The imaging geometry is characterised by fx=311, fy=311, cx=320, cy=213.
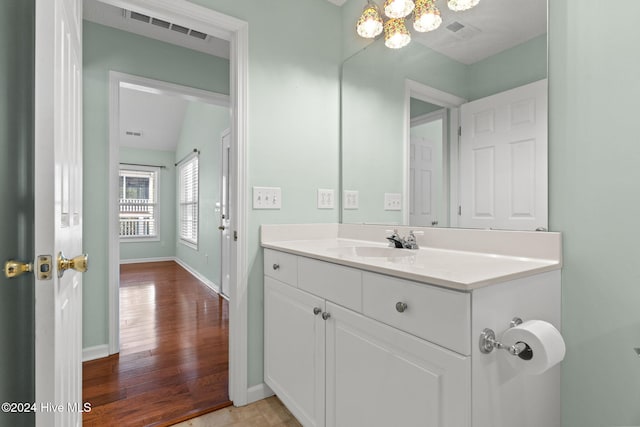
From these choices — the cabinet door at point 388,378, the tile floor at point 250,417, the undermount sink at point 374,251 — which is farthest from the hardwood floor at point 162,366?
the undermount sink at point 374,251

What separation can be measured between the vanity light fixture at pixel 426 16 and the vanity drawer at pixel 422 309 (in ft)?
4.32

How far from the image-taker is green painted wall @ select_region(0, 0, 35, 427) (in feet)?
3.14

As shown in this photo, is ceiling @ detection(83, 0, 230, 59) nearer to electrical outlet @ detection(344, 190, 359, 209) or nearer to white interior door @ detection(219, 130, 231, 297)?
white interior door @ detection(219, 130, 231, 297)

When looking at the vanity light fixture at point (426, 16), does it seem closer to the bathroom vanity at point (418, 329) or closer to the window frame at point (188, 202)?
the bathroom vanity at point (418, 329)

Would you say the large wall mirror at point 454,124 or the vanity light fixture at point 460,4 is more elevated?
the vanity light fixture at point 460,4

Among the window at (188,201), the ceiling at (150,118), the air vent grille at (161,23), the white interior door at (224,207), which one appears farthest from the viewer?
the window at (188,201)

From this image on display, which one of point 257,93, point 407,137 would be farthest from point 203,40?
point 407,137

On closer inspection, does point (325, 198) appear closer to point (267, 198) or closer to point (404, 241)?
point (267, 198)

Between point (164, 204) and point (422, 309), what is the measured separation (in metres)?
6.84

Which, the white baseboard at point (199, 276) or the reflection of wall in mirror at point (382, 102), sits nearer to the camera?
the reflection of wall in mirror at point (382, 102)

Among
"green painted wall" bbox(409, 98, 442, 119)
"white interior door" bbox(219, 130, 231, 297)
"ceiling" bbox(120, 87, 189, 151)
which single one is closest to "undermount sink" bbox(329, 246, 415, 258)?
"green painted wall" bbox(409, 98, 442, 119)

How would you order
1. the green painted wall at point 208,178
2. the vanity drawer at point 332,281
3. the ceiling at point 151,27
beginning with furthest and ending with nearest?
1. the green painted wall at point 208,178
2. the ceiling at point 151,27
3. the vanity drawer at point 332,281

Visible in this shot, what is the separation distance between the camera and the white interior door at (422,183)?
156 cm

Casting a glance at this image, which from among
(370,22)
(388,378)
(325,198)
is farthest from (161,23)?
(388,378)
